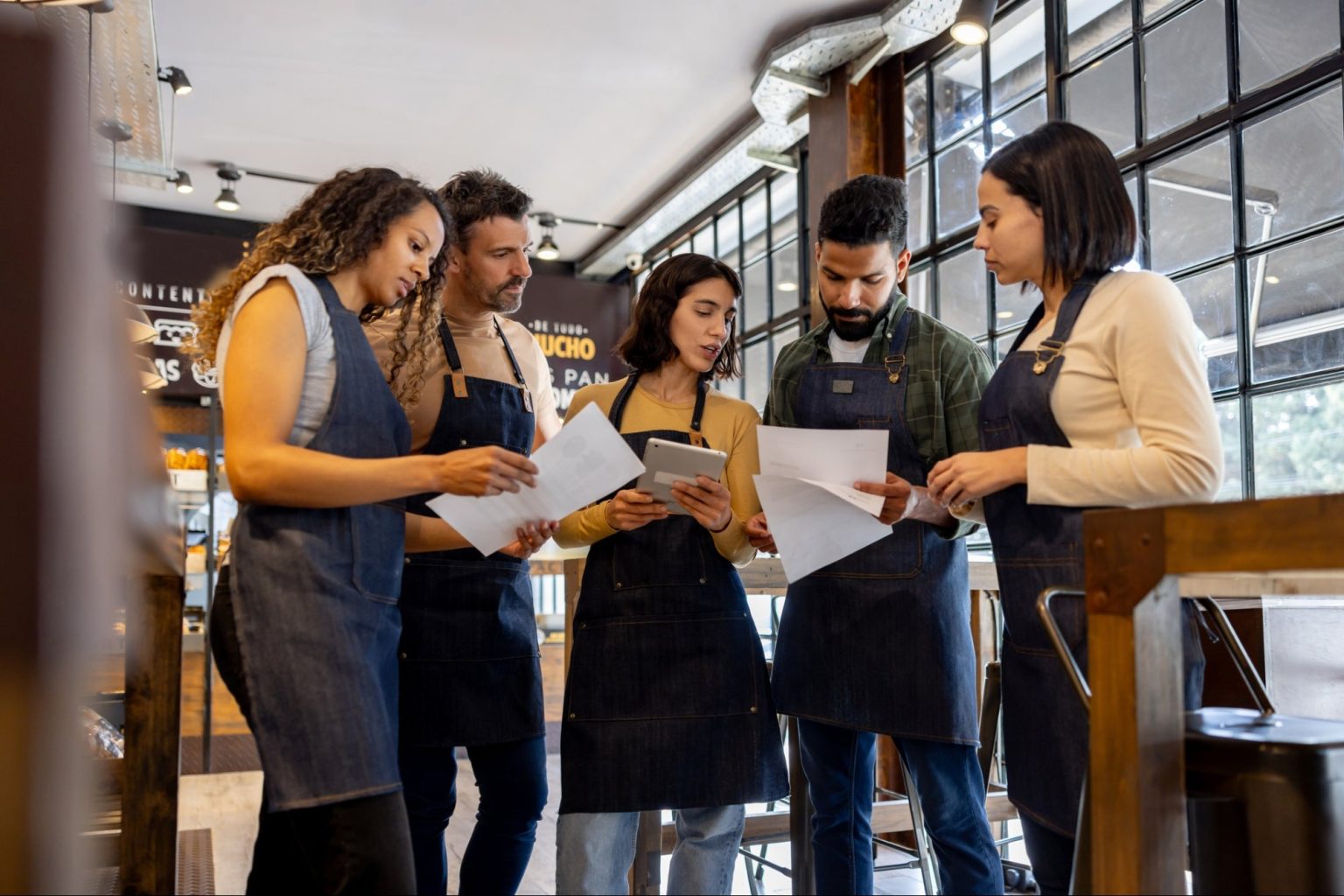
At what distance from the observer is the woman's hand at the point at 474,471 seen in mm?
1432

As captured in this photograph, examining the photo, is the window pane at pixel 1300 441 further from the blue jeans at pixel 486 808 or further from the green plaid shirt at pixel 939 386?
the blue jeans at pixel 486 808

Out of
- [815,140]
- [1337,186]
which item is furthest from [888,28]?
[1337,186]

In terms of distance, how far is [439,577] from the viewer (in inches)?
75.0

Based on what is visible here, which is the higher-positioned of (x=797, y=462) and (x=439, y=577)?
(x=797, y=462)

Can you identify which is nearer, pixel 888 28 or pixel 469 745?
pixel 469 745

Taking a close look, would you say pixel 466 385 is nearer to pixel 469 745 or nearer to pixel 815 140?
pixel 469 745

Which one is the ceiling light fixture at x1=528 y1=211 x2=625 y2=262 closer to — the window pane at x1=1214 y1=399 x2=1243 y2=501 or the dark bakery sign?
the dark bakery sign

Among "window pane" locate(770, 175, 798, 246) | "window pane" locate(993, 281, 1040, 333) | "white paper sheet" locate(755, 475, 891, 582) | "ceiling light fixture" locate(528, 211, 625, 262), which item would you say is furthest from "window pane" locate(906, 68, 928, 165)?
"white paper sheet" locate(755, 475, 891, 582)

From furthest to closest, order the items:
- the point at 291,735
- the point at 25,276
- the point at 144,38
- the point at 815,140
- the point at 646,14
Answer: the point at 815,140, the point at 646,14, the point at 144,38, the point at 291,735, the point at 25,276

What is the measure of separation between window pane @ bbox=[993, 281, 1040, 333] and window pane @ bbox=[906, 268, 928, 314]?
0.61 metres

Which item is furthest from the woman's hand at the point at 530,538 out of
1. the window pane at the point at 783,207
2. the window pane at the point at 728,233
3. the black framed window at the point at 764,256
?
the window pane at the point at 728,233

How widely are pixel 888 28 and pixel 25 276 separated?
5254 mm

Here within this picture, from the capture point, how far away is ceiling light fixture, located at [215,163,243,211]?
7484mm

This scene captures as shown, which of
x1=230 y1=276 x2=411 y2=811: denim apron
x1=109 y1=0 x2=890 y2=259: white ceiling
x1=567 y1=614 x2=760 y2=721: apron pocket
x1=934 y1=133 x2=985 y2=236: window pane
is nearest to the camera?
x1=230 y1=276 x2=411 y2=811: denim apron
